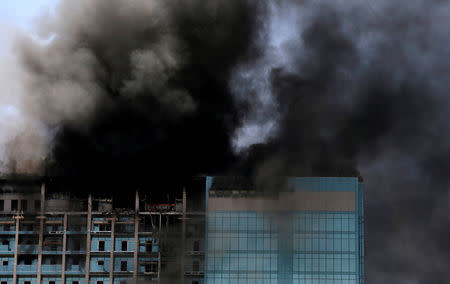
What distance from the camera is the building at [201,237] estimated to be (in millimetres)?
61656

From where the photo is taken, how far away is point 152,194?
207 ft

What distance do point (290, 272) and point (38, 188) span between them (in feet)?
67.7

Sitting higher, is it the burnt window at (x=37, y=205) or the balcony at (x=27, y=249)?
the burnt window at (x=37, y=205)

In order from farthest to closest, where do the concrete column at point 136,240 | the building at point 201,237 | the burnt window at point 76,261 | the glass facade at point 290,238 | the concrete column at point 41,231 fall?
the concrete column at point 41,231 < the burnt window at point 76,261 < the concrete column at point 136,240 < the building at point 201,237 < the glass facade at point 290,238

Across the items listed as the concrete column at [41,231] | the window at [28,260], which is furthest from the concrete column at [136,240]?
the window at [28,260]

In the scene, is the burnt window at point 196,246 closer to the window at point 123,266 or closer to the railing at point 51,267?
the window at point 123,266

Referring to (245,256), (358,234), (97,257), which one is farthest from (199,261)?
(358,234)

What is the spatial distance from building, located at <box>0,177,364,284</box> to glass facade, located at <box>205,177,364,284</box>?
0.25 ft

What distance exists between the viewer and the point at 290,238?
61.8 m

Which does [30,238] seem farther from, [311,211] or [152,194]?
[311,211]

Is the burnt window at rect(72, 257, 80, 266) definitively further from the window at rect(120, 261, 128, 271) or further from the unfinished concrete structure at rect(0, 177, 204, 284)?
the window at rect(120, 261, 128, 271)

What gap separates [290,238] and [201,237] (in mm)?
6746

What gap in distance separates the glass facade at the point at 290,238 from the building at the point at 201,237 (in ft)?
0.25

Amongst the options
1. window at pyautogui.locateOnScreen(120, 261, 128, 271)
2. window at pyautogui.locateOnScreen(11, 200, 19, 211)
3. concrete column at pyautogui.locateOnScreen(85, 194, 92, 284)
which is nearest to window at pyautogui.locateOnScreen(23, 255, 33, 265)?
window at pyautogui.locateOnScreen(11, 200, 19, 211)
